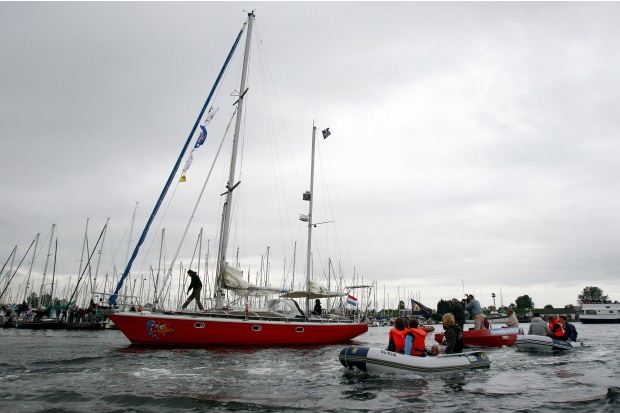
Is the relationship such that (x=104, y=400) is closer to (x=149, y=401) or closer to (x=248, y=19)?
(x=149, y=401)

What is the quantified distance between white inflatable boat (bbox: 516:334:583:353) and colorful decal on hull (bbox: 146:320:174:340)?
18154mm

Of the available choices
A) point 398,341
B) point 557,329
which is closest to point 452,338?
point 398,341

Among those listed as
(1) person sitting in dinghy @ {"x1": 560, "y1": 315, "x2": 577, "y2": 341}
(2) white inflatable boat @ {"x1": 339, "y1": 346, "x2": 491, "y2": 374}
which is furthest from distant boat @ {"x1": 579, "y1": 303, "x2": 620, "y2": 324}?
(2) white inflatable boat @ {"x1": 339, "y1": 346, "x2": 491, "y2": 374}

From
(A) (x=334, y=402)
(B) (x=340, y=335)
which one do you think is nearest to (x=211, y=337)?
(B) (x=340, y=335)

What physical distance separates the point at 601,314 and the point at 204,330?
94.2m

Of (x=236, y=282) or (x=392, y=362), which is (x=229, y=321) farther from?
(x=392, y=362)

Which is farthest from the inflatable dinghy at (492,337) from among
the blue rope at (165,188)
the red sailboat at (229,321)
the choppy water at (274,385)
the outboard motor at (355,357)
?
the blue rope at (165,188)

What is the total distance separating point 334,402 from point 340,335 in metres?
19.5

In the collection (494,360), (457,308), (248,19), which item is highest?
(248,19)

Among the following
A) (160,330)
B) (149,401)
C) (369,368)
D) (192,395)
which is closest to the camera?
(149,401)

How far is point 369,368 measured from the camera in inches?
571

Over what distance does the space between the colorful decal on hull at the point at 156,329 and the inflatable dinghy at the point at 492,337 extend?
17.3 metres

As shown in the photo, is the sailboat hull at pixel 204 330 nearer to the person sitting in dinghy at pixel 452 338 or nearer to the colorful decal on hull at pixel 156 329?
the colorful decal on hull at pixel 156 329

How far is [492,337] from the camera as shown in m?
26.0
